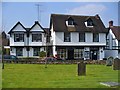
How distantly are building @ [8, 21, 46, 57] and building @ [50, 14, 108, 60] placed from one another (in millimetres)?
2721

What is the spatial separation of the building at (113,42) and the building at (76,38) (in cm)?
273

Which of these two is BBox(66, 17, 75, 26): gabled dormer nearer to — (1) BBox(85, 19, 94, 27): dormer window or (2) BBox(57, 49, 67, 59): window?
(1) BBox(85, 19, 94, 27): dormer window

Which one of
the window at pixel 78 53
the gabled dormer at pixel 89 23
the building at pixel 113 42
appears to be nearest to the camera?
the window at pixel 78 53

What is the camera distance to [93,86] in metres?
14.9

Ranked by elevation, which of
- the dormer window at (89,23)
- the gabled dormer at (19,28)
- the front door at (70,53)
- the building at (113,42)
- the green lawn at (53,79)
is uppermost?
the dormer window at (89,23)

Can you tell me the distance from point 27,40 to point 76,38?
10.2 metres

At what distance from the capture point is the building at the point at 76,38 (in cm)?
5903

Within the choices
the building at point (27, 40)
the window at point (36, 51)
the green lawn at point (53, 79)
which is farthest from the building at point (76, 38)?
the green lawn at point (53, 79)

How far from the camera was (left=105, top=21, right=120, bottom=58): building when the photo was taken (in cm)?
6294

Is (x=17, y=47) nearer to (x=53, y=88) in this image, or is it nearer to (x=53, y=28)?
(x=53, y=28)

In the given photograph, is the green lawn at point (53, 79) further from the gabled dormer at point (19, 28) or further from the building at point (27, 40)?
the gabled dormer at point (19, 28)

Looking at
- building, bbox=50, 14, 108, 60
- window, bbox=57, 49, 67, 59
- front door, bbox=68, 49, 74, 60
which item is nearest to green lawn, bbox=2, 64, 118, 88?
window, bbox=57, 49, 67, 59

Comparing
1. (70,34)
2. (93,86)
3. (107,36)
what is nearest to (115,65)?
(93,86)

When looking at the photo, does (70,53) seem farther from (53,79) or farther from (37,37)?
(53,79)
